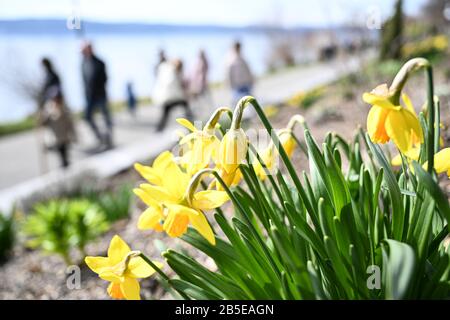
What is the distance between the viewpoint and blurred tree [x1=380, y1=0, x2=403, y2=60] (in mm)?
11102

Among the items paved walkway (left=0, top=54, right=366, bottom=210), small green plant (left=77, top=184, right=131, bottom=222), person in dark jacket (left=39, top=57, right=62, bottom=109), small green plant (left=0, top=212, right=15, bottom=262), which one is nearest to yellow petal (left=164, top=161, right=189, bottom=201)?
small green plant (left=77, top=184, right=131, bottom=222)

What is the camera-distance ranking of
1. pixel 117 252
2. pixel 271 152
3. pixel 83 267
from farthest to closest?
pixel 83 267 → pixel 271 152 → pixel 117 252

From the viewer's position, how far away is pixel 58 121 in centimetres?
684

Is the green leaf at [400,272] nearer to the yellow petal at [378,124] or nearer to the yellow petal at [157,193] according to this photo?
the yellow petal at [378,124]

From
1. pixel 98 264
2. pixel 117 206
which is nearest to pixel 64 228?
pixel 117 206

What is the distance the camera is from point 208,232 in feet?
4.41

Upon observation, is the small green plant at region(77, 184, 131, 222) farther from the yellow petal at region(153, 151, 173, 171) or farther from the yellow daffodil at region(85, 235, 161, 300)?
the yellow petal at region(153, 151, 173, 171)

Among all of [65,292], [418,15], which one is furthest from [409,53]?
[65,292]

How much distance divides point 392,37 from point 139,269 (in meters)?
11.1

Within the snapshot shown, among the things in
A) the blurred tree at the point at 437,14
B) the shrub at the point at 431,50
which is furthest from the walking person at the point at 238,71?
the blurred tree at the point at 437,14

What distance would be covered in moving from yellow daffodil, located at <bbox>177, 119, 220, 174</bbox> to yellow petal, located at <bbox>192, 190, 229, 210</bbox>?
0.08 meters

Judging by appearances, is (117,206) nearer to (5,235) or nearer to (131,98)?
(5,235)

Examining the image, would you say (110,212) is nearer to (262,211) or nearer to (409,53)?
(262,211)
